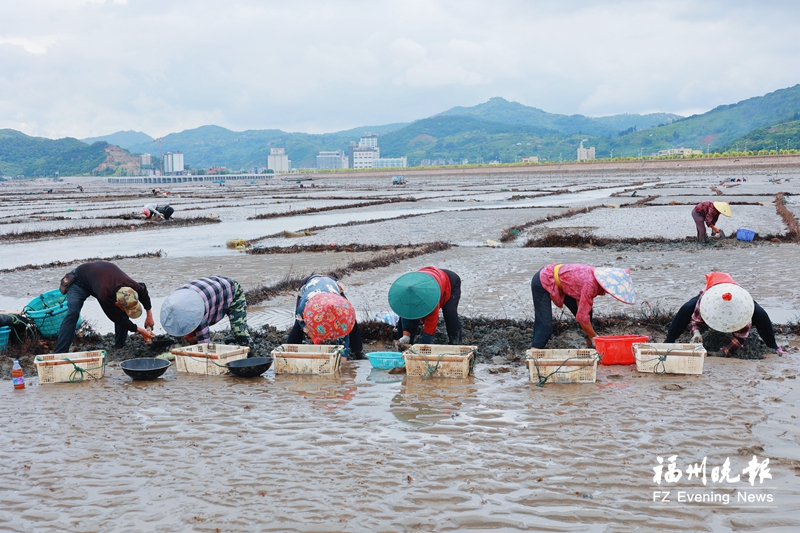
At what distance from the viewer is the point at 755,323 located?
751 cm

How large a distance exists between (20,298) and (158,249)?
7.06 meters

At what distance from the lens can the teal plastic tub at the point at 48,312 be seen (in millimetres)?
8875

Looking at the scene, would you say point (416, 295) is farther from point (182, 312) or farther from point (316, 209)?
point (316, 209)

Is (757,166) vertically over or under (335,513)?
over

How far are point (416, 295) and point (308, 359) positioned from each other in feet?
4.59

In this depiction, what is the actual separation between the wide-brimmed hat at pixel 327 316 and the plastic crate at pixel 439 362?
31.4 inches

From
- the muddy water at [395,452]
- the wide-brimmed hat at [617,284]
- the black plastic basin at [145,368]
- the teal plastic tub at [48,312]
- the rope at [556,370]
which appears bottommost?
Result: the muddy water at [395,452]

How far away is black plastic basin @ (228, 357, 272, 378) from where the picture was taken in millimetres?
7363

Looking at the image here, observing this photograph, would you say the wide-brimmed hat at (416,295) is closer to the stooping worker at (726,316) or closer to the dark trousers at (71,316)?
the stooping worker at (726,316)

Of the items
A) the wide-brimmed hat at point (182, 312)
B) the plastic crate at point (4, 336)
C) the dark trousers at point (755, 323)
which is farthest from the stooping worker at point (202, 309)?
the dark trousers at point (755, 323)

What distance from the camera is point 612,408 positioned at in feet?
19.7

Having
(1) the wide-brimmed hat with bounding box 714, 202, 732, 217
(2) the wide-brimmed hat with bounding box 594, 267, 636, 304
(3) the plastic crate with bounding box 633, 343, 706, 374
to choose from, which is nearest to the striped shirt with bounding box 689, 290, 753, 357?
(3) the plastic crate with bounding box 633, 343, 706, 374

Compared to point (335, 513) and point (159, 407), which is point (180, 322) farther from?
point (335, 513)

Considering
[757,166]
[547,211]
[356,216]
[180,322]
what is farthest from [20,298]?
[757,166]
